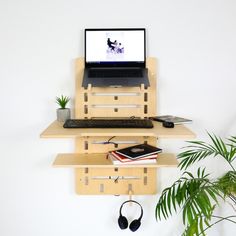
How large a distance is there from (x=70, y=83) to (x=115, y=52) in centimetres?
34

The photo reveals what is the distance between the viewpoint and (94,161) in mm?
1512

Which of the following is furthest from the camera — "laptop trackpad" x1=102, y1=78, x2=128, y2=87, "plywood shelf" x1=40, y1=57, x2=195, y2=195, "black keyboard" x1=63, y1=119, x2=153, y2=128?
"plywood shelf" x1=40, y1=57, x2=195, y2=195

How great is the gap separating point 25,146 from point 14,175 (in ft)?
0.69

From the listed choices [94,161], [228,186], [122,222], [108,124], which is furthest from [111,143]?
[228,186]

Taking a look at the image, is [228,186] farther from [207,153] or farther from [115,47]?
[115,47]

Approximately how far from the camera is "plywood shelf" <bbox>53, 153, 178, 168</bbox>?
1.45 meters

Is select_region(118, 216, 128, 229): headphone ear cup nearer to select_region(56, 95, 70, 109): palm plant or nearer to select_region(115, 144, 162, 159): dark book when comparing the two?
select_region(115, 144, 162, 159): dark book

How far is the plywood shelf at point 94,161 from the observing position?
145cm

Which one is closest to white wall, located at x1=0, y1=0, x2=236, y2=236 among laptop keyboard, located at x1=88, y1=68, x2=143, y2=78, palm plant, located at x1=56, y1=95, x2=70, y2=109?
palm plant, located at x1=56, y1=95, x2=70, y2=109

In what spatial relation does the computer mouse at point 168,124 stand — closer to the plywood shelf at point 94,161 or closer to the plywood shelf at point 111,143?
the plywood shelf at point 111,143

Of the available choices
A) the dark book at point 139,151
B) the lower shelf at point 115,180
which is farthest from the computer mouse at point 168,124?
the lower shelf at point 115,180

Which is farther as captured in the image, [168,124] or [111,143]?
[111,143]

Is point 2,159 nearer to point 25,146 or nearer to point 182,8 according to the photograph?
point 25,146

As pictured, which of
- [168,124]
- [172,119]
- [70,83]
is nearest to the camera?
[168,124]
